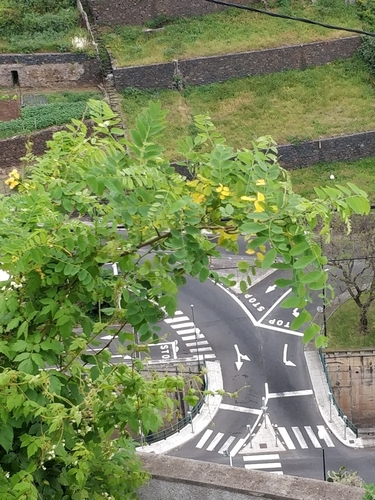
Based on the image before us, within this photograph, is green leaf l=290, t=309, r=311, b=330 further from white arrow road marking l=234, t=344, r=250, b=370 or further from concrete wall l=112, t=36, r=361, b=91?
concrete wall l=112, t=36, r=361, b=91

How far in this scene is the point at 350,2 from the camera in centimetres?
5300

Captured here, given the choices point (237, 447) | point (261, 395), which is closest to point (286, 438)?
point (237, 447)

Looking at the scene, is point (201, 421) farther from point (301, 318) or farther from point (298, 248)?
point (298, 248)

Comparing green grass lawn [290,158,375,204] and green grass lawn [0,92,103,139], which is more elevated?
green grass lawn [0,92,103,139]

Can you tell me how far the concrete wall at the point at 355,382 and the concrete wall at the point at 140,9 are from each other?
1038 inches

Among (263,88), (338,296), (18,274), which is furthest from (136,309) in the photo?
(263,88)

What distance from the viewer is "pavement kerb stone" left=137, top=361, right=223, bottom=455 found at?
1292 inches

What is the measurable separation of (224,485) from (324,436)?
25643 millimetres

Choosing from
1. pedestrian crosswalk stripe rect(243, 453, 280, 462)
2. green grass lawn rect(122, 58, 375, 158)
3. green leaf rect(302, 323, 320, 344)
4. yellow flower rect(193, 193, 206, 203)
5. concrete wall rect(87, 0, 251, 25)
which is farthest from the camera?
concrete wall rect(87, 0, 251, 25)

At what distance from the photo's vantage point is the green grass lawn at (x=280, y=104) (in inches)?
1827

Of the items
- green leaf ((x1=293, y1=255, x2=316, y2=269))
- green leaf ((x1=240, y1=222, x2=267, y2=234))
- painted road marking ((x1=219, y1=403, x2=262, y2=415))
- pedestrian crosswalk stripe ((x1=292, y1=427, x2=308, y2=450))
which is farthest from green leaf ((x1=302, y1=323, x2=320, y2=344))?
painted road marking ((x1=219, y1=403, x2=262, y2=415))

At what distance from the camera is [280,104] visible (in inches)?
1884

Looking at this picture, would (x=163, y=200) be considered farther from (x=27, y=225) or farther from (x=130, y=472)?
(x=130, y=472)

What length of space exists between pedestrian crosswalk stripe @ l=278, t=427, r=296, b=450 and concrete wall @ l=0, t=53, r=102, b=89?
2608cm
